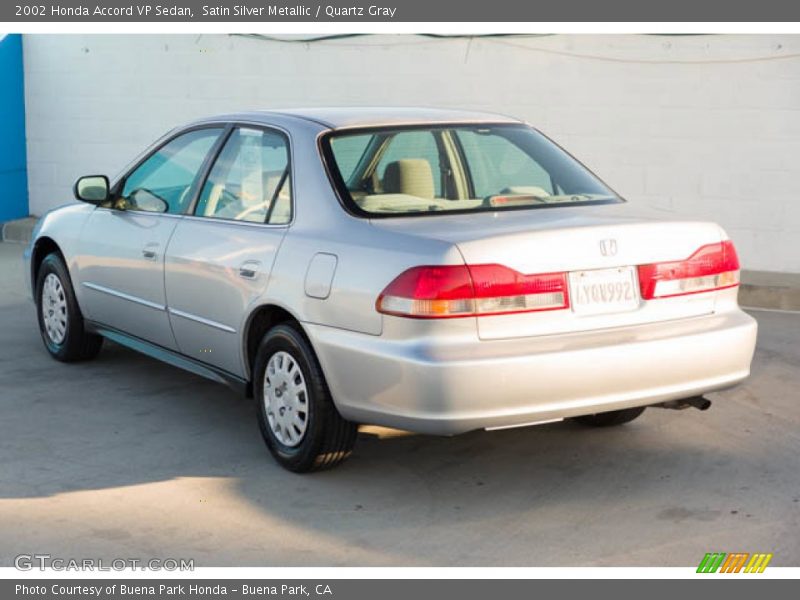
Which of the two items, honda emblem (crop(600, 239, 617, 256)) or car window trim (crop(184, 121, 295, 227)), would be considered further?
car window trim (crop(184, 121, 295, 227))

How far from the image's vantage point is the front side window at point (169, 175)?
657cm

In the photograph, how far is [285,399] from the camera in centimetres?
559

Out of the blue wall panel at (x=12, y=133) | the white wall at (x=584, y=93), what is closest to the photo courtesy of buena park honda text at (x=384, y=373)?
the white wall at (x=584, y=93)

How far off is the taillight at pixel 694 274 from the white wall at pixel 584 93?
533 centimetres

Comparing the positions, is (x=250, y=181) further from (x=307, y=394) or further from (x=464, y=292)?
(x=464, y=292)

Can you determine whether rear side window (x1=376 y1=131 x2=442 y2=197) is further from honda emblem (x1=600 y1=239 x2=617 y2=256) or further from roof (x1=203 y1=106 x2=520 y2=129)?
honda emblem (x1=600 y1=239 x2=617 y2=256)

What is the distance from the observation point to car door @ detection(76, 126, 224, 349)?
6.55 metres

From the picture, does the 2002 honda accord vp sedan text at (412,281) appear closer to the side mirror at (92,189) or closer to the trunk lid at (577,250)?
the trunk lid at (577,250)

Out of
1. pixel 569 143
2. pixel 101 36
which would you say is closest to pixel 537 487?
pixel 569 143

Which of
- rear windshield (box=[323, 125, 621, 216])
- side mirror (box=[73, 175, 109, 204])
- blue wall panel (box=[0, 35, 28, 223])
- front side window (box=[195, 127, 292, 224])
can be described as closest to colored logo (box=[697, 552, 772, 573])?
rear windshield (box=[323, 125, 621, 216])

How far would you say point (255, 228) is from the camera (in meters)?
5.85

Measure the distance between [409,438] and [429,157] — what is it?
1323 mm

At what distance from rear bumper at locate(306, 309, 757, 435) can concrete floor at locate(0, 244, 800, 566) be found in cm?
41

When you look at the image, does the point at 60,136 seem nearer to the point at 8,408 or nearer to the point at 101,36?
the point at 101,36
